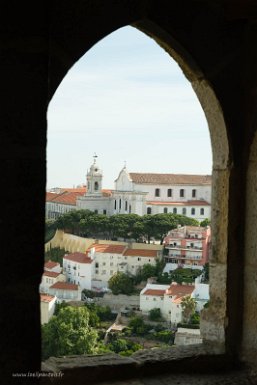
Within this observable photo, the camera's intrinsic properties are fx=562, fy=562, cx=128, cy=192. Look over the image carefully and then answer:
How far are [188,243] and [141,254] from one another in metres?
1.31

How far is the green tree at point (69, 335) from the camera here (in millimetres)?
2986

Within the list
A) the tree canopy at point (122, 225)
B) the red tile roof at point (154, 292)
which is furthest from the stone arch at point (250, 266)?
the red tile roof at point (154, 292)

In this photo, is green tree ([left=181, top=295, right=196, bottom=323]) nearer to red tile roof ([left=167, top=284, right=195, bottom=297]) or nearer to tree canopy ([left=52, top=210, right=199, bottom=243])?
red tile roof ([left=167, top=284, right=195, bottom=297])

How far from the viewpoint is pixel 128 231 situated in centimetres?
621

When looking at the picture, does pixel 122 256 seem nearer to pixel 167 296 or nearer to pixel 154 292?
pixel 154 292

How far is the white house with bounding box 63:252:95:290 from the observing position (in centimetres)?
821

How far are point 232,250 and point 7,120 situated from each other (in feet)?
5.16

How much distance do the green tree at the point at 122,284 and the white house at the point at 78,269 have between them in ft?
1.59

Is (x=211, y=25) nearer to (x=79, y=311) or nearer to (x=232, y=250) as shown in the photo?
(x=232, y=250)

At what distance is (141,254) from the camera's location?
22.3 feet

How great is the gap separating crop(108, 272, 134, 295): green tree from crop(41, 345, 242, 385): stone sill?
4.33 meters

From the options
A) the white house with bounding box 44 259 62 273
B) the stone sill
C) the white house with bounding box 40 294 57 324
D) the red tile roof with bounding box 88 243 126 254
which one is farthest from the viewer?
the white house with bounding box 44 259 62 273

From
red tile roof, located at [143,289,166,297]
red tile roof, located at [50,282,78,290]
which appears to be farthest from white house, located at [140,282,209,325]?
red tile roof, located at [50,282,78,290]

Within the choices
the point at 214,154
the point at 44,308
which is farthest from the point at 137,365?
the point at 214,154
